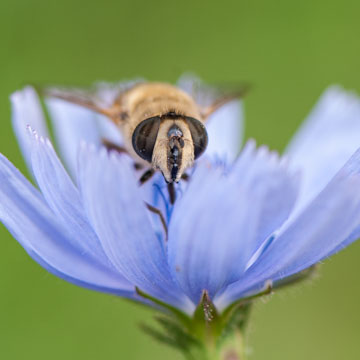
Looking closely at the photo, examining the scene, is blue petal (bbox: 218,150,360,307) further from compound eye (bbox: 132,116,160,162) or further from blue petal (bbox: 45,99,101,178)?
blue petal (bbox: 45,99,101,178)

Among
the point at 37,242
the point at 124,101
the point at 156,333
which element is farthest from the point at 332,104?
the point at 37,242

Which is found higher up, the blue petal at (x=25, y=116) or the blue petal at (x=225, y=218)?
the blue petal at (x=225, y=218)

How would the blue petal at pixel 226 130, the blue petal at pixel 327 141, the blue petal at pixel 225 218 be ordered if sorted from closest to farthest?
the blue petal at pixel 225 218
the blue petal at pixel 327 141
the blue petal at pixel 226 130

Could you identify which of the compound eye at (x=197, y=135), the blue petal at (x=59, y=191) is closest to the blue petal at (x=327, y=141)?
the compound eye at (x=197, y=135)

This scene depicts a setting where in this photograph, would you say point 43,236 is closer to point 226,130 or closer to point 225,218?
point 225,218

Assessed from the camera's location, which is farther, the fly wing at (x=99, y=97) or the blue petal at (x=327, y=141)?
the fly wing at (x=99, y=97)

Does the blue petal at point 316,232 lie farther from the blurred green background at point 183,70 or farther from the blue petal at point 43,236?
the blurred green background at point 183,70

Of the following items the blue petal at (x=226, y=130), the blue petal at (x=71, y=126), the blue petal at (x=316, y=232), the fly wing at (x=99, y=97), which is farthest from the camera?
the blue petal at (x=226, y=130)

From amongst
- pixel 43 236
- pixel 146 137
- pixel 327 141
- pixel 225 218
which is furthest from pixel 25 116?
pixel 327 141
